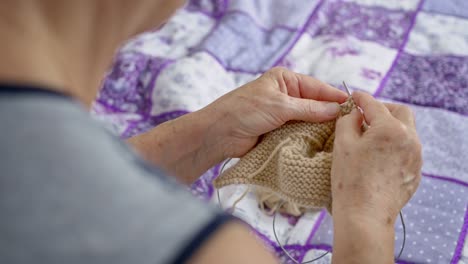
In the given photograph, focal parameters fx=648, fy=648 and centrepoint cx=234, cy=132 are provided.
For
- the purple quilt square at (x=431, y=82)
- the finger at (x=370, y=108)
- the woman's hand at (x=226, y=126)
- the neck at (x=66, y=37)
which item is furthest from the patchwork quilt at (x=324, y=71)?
the neck at (x=66, y=37)

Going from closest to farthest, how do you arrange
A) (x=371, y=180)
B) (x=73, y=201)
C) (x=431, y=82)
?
1. (x=73, y=201)
2. (x=371, y=180)
3. (x=431, y=82)

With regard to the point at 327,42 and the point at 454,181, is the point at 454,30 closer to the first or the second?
the point at 327,42

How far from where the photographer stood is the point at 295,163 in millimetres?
949

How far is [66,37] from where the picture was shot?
58cm

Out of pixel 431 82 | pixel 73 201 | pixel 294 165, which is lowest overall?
pixel 431 82

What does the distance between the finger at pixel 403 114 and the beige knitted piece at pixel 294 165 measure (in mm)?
64

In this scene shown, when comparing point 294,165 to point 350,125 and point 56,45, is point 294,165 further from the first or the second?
point 56,45

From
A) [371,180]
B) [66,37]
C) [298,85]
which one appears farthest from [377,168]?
[66,37]

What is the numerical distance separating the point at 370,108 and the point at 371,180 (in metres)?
0.13

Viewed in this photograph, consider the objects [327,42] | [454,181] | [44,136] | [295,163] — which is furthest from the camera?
[327,42]

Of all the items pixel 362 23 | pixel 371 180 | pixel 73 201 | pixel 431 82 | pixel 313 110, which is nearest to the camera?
pixel 73 201

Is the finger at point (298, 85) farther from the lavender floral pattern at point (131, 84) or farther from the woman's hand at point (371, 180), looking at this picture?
the lavender floral pattern at point (131, 84)

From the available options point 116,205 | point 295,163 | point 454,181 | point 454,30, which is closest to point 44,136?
point 116,205

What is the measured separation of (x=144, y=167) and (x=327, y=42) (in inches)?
42.9
